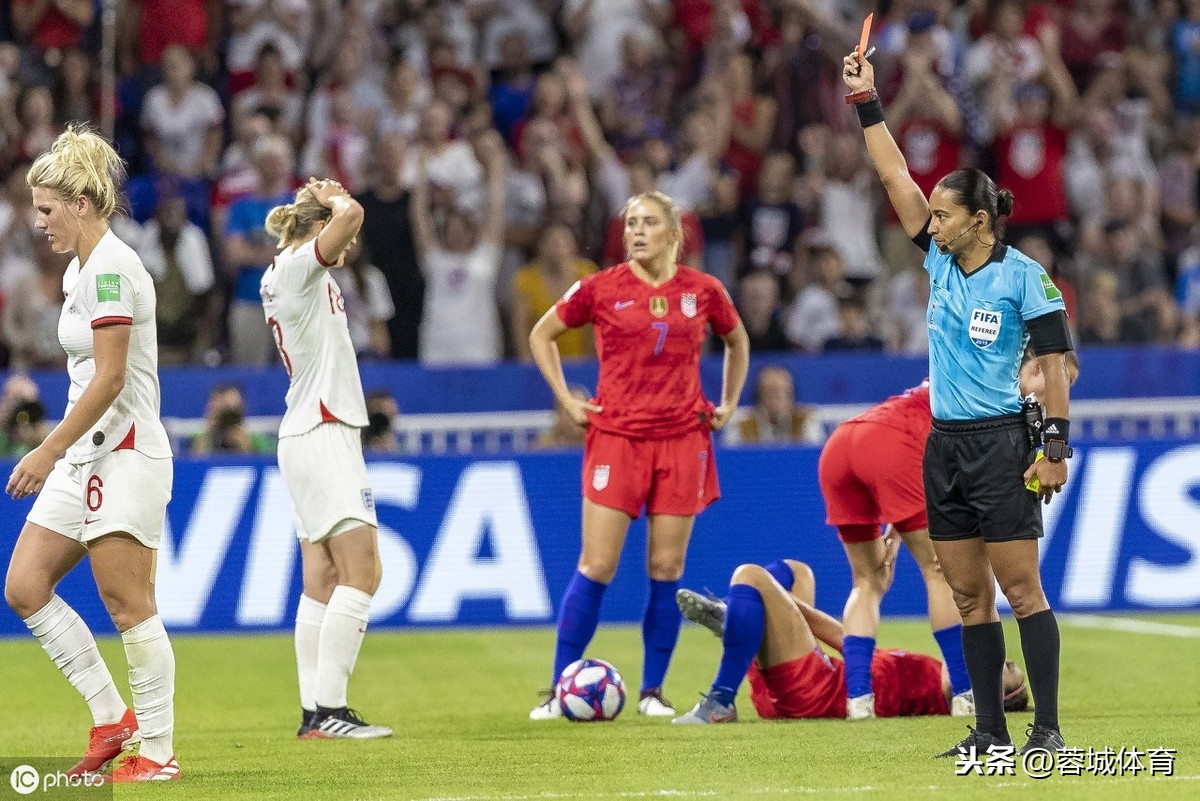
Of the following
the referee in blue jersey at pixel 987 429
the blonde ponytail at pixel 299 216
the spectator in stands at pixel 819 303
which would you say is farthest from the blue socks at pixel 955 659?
the spectator in stands at pixel 819 303

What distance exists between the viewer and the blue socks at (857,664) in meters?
8.48

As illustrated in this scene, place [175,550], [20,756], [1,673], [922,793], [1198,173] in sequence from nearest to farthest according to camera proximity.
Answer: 1. [922,793]
2. [20,756]
3. [1,673]
4. [175,550]
5. [1198,173]

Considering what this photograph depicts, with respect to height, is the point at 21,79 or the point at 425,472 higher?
the point at 21,79

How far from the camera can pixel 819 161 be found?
56.0 ft

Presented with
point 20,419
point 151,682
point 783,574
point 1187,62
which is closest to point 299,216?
point 151,682

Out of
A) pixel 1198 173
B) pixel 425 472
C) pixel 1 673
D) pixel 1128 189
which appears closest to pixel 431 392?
pixel 425 472

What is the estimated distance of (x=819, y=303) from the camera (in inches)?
632

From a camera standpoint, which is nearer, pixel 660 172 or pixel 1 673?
pixel 1 673

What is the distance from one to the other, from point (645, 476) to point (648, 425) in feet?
0.83

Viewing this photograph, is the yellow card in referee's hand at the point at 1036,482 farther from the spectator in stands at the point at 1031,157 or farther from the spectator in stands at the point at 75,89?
the spectator in stands at the point at 75,89

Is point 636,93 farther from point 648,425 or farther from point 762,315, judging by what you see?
point 648,425

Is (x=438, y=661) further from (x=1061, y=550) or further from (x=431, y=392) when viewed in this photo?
(x=1061, y=550)

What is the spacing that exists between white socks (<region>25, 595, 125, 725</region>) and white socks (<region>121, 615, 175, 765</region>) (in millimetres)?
232

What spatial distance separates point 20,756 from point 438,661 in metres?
3.92
